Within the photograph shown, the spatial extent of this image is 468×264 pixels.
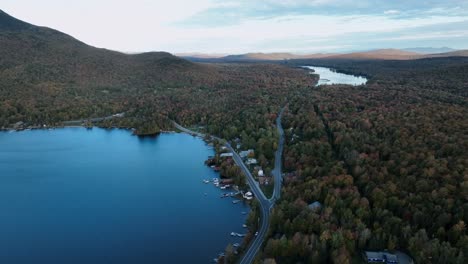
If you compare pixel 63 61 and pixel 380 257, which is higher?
pixel 63 61

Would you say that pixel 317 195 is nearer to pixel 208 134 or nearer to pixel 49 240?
pixel 49 240

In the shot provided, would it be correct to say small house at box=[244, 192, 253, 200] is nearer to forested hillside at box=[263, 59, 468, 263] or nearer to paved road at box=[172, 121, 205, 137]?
forested hillside at box=[263, 59, 468, 263]

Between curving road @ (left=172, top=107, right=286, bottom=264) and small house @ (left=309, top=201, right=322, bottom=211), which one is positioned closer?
curving road @ (left=172, top=107, right=286, bottom=264)

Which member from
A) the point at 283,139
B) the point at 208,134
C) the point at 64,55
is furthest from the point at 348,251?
the point at 64,55

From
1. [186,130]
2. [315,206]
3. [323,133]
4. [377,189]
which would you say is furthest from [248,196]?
[186,130]

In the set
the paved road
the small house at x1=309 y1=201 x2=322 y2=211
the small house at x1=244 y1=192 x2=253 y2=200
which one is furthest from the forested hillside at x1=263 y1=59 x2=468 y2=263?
the paved road

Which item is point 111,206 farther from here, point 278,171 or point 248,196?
point 278,171

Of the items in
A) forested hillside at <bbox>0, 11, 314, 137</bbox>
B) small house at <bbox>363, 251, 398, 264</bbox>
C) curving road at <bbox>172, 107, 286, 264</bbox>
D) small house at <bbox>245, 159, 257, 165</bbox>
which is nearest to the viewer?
small house at <bbox>363, 251, 398, 264</bbox>

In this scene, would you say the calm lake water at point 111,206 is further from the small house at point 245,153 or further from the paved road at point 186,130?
the paved road at point 186,130
